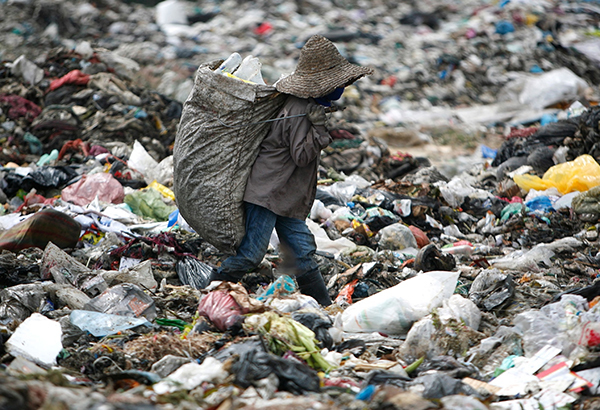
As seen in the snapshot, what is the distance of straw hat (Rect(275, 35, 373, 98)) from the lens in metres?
3.36

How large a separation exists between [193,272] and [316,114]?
1.71 meters

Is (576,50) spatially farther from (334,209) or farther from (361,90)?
(334,209)

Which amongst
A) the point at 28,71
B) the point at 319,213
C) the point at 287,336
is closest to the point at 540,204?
the point at 319,213

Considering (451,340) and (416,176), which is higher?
(451,340)

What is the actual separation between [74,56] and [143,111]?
223cm

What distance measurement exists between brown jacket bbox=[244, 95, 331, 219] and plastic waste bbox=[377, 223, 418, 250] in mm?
1821

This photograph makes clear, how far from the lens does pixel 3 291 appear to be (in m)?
3.51

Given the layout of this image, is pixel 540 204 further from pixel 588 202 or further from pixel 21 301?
pixel 21 301

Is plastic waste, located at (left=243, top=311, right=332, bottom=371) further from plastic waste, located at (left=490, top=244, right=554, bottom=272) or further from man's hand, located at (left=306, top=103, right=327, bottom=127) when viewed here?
plastic waste, located at (left=490, top=244, right=554, bottom=272)

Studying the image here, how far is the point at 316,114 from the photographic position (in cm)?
335

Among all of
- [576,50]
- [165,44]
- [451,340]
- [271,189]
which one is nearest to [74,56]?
[165,44]

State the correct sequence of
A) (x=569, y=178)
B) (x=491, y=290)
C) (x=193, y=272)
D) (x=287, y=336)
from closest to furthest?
1. (x=287, y=336)
2. (x=491, y=290)
3. (x=193, y=272)
4. (x=569, y=178)

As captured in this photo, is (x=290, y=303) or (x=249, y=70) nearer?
(x=290, y=303)

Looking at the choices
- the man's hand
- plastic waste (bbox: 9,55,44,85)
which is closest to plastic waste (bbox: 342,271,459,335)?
the man's hand
